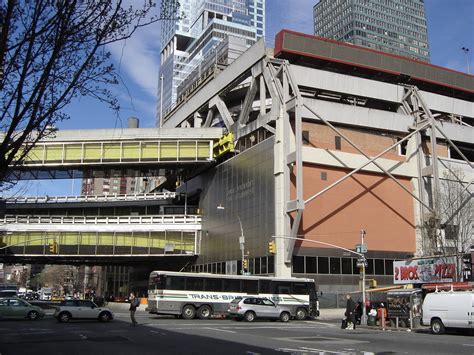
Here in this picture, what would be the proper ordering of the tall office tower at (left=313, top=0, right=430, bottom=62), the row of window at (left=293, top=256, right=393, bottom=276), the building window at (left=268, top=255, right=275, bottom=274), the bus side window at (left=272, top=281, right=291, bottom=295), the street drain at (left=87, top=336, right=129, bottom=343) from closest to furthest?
the street drain at (left=87, top=336, right=129, bottom=343) → the bus side window at (left=272, top=281, right=291, bottom=295) → the row of window at (left=293, top=256, right=393, bottom=276) → the building window at (left=268, top=255, right=275, bottom=274) → the tall office tower at (left=313, top=0, right=430, bottom=62)

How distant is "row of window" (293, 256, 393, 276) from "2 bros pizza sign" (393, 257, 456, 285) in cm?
789

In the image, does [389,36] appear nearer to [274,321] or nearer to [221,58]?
[221,58]

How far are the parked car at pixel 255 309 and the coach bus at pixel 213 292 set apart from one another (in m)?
1.95

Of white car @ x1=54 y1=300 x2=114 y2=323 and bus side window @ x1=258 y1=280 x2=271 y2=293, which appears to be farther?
bus side window @ x1=258 y1=280 x2=271 y2=293

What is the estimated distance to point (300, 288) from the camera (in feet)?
132

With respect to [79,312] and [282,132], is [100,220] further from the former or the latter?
[79,312]

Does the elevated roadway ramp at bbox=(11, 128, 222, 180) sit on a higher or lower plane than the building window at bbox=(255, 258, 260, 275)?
higher

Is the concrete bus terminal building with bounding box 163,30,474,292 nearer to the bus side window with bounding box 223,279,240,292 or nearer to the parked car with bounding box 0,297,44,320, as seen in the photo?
the bus side window with bounding box 223,279,240,292

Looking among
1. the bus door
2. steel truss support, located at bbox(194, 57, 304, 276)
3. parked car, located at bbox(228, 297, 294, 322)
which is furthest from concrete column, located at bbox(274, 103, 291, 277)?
parked car, located at bbox(228, 297, 294, 322)

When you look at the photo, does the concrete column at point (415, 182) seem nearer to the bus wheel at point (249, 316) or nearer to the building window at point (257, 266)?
the building window at point (257, 266)

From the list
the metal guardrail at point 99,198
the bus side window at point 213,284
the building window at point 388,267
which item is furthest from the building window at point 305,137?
the metal guardrail at point 99,198

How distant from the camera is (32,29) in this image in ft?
23.1

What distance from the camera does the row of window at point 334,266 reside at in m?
48.4

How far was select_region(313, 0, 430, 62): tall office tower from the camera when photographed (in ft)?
584
